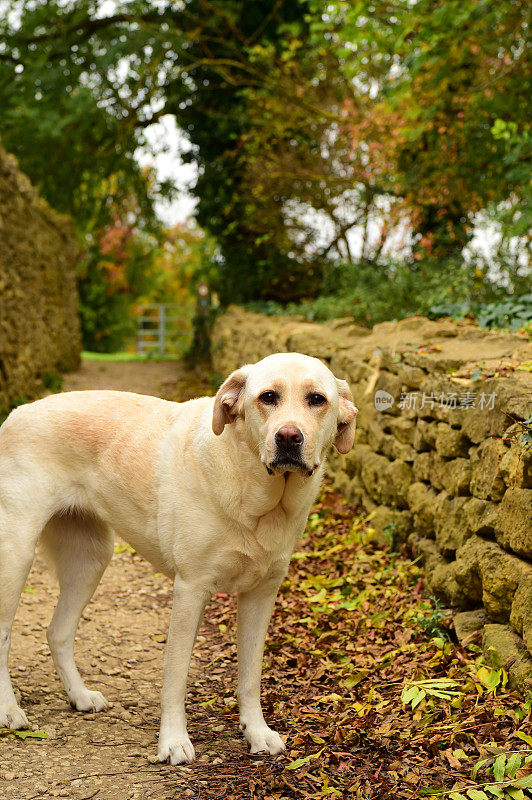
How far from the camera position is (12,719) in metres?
3.56

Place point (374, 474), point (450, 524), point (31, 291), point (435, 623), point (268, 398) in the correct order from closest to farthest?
point (268, 398)
point (435, 623)
point (450, 524)
point (374, 474)
point (31, 291)

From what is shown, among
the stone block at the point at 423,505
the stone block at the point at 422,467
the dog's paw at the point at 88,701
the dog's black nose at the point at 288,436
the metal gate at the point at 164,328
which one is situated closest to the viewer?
the dog's black nose at the point at 288,436

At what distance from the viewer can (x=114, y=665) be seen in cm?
453

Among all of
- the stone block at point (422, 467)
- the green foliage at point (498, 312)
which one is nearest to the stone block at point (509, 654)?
the stone block at point (422, 467)

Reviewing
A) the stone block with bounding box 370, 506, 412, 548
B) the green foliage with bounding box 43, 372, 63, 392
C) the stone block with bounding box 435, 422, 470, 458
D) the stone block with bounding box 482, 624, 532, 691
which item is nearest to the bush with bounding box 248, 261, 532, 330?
the stone block with bounding box 435, 422, 470, 458

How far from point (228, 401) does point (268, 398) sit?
233 millimetres

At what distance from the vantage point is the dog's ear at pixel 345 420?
334cm

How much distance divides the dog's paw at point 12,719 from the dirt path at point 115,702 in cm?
8

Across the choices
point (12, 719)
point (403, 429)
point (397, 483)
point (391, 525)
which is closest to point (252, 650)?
point (12, 719)

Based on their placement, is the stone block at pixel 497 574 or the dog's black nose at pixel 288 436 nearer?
the dog's black nose at pixel 288 436

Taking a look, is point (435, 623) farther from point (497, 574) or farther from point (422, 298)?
point (422, 298)

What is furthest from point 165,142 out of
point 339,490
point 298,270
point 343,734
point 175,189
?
point 343,734

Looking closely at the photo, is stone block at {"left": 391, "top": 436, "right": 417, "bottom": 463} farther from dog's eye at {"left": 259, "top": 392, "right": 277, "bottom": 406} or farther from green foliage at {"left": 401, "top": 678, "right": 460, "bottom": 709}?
dog's eye at {"left": 259, "top": 392, "right": 277, "bottom": 406}

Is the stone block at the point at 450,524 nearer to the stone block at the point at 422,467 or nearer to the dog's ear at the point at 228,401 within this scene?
the stone block at the point at 422,467
